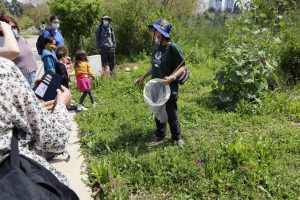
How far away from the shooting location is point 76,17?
1291 centimetres

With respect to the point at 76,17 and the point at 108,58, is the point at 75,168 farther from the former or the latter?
the point at 76,17

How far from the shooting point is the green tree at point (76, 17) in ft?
41.8

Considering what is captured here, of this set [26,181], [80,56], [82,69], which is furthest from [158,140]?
[26,181]

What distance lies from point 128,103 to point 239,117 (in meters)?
2.29

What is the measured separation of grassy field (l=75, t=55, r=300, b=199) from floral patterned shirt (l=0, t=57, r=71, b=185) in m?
2.15

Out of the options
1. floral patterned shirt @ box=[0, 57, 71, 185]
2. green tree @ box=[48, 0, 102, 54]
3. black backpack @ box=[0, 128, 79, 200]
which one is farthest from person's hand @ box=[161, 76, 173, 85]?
green tree @ box=[48, 0, 102, 54]

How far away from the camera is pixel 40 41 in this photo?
5.98 meters

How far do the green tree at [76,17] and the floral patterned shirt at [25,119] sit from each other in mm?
11541

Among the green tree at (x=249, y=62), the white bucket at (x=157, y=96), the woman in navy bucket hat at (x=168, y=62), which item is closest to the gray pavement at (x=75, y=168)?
the white bucket at (x=157, y=96)

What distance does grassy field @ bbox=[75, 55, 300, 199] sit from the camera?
364 cm

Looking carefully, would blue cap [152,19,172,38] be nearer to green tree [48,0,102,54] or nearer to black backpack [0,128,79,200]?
black backpack [0,128,79,200]

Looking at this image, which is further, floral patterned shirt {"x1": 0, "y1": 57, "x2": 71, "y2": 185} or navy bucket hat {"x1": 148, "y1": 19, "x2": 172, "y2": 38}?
navy bucket hat {"x1": 148, "y1": 19, "x2": 172, "y2": 38}

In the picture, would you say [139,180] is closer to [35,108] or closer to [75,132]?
[75,132]

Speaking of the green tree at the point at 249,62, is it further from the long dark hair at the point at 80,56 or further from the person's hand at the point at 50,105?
the person's hand at the point at 50,105
